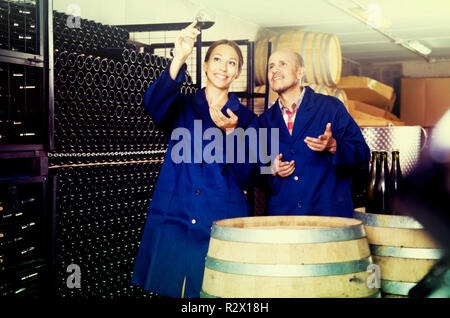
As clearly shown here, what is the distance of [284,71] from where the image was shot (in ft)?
10.9

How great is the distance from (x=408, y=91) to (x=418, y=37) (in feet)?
11.4

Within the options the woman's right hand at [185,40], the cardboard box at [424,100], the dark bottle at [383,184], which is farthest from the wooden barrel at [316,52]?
the cardboard box at [424,100]

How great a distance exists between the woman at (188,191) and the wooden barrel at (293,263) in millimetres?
1144

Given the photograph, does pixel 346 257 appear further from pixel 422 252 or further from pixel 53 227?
pixel 53 227

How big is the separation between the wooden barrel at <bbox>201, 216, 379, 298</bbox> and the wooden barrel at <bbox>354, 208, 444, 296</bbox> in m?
0.16

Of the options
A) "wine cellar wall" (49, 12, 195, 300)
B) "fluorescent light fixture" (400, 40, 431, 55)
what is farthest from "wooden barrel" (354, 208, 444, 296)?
→ "fluorescent light fixture" (400, 40, 431, 55)

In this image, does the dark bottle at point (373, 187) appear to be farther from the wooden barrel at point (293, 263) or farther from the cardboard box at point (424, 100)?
the cardboard box at point (424, 100)

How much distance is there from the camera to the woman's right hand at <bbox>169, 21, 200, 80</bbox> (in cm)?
257

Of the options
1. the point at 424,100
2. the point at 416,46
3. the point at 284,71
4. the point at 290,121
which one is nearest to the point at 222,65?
the point at 284,71

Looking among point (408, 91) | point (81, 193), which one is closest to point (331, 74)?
point (81, 193)

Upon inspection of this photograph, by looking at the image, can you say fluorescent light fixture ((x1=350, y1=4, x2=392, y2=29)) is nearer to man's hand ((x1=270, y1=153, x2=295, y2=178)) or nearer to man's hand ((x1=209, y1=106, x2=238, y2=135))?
man's hand ((x1=270, y1=153, x2=295, y2=178))

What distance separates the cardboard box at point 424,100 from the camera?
42.1 feet

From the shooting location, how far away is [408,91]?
43.7 ft

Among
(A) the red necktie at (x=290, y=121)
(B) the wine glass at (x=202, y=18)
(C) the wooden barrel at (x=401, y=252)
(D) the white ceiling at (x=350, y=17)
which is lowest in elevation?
(C) the wooden barrel at (x=401, y=252)
